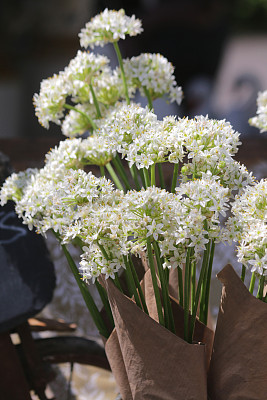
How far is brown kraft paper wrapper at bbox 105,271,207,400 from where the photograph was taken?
0.66 meters

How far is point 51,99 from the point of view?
80 centimetres

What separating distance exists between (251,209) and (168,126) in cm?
14

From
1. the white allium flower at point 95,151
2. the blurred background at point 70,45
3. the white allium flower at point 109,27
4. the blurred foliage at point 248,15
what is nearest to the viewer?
the white allium flower at point 95,151

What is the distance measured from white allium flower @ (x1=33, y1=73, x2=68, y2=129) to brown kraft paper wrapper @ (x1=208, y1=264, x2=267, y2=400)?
328 millimetres

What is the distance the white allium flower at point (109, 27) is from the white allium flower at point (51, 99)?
7 cm

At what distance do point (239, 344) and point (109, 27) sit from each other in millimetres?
458

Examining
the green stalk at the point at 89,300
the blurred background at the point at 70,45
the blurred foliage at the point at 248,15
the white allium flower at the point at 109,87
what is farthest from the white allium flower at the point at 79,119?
the blurred foliage at the point at 248,15

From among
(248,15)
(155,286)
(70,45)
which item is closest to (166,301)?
(155,286)

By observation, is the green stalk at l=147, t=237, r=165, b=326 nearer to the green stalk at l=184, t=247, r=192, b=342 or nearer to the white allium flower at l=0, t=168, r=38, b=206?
the green stalk at l=184, t=247, r=192, b=342

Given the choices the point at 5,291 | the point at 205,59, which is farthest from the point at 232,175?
the point at 205,59

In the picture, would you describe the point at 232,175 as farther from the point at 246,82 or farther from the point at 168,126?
the point at 246,82

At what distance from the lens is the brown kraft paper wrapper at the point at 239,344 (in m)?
0.66

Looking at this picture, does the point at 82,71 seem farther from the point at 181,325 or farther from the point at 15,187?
the point at 181,325

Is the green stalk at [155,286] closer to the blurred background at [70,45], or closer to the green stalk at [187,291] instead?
the green stalk at [187,291]
